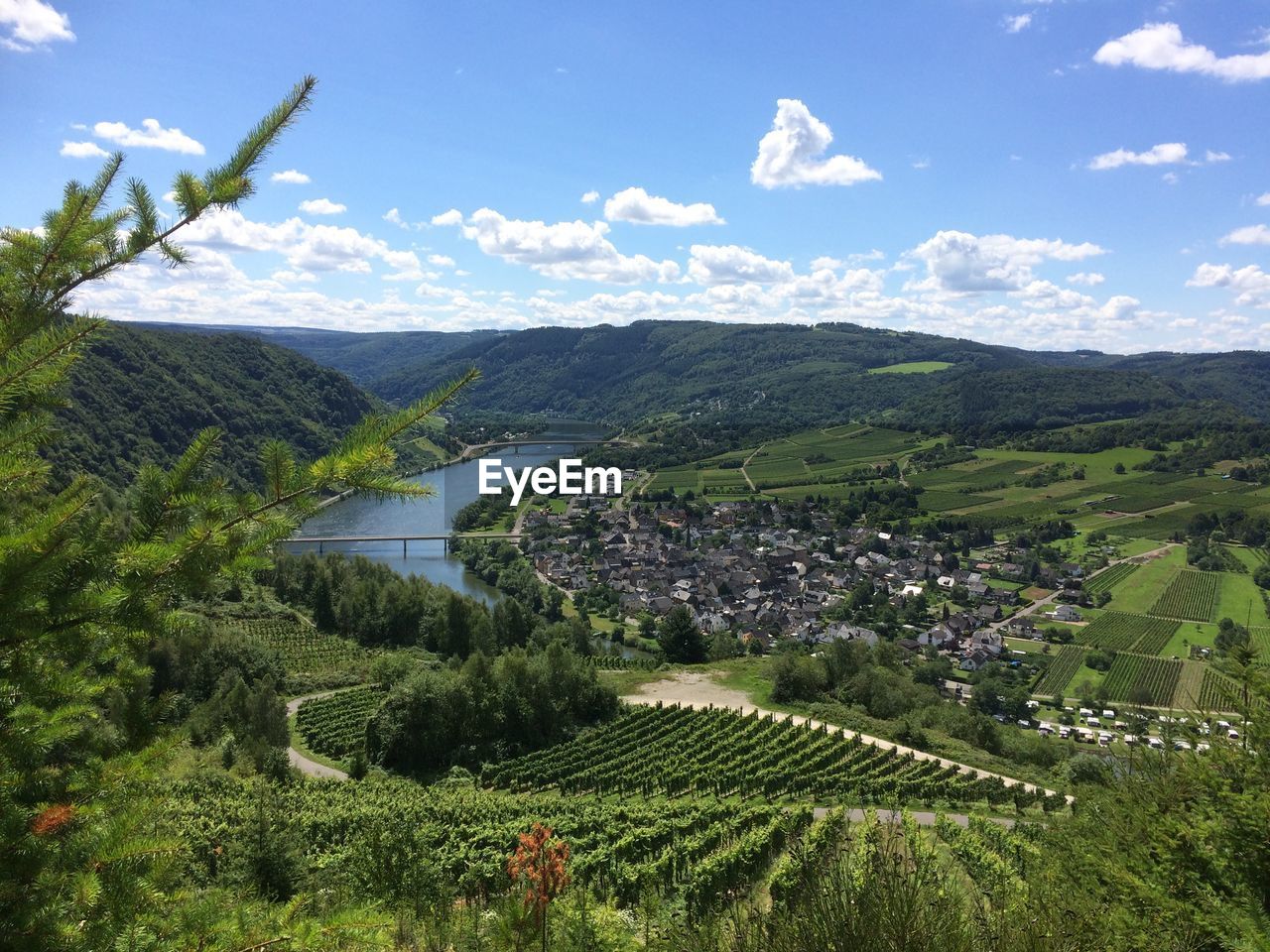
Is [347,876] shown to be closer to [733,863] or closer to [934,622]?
[733,863]

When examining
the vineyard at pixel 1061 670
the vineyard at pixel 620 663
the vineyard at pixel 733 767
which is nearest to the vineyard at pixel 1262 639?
the vineyard at pixel 1061 670

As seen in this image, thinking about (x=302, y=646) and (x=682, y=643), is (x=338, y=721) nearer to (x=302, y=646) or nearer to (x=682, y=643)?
(x=302, y=646)

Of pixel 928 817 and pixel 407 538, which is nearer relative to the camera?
pixel 928 817

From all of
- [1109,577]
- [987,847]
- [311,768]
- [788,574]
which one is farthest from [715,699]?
[1109,577]

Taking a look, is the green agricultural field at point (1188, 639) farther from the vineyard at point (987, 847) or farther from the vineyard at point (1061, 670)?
the vineyard at point (987, 847)

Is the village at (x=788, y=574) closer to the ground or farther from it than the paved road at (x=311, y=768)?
closer to the ground

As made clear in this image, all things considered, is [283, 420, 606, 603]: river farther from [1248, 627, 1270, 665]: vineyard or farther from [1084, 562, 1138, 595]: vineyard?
[1248, 627, 1270, 665]: vineyard

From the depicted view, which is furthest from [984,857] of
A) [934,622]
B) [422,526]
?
[422,526]
